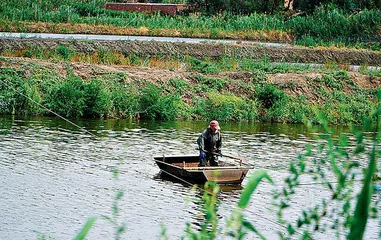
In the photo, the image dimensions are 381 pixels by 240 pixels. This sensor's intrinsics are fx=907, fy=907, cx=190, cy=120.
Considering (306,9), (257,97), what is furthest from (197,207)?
(306,9)

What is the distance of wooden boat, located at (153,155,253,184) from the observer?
19203 millimetres

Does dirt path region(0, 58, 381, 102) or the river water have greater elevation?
dirt path region(0, 58, 381, 102)

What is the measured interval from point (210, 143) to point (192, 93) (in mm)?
14133

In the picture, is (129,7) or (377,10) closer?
(377,10)

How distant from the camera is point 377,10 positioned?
182ft

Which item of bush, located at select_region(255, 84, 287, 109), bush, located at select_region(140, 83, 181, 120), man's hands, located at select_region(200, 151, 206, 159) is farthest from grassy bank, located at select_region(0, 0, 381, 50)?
man's hands, located at select_region(200, 151, 206, 159)

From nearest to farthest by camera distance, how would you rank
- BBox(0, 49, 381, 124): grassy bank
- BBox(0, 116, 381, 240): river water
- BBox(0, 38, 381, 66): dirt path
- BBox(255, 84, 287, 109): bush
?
BBox(0, 116, 381, 240): river water → BBox(0, 49, 381, 124): grassy bank → BBox(255, 84, 287, 109): bush → BBox(0, 38, 381, 66): dirt path

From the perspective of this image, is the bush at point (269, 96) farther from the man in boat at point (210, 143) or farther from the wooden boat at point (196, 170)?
the man in boat at point (210, 143)

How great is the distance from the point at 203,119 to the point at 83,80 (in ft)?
15.0

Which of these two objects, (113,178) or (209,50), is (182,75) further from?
(113,178)

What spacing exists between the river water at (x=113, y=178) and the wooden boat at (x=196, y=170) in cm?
25

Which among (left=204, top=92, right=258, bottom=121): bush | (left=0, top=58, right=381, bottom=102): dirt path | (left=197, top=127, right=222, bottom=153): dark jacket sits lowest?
(left=204, top=92, right=258, bottom=121): bush

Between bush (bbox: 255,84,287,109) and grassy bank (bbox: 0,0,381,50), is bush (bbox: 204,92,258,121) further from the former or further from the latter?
grassy bank (bbox: 0,0,381,50)

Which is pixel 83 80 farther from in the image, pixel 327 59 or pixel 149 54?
pixel 327 59
